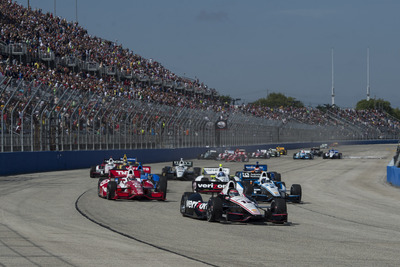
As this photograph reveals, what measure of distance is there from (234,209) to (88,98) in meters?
20.9

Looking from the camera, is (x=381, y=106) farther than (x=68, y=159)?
Yes

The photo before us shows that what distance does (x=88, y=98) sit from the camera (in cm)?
3312

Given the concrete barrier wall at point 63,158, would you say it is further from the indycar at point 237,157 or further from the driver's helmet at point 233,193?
the driver's helmet at point 233,193

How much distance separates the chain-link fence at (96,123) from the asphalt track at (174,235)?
354 inches

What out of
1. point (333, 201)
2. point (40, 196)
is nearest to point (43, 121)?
point (40, 196)

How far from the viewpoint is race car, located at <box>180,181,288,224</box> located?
1320 centimetres

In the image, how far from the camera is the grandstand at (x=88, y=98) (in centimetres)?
2908

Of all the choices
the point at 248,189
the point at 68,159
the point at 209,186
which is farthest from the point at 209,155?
the point at 248,189

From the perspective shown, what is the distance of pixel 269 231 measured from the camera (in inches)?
482

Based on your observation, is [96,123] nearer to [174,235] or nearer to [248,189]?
[248,189]

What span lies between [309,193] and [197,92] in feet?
157

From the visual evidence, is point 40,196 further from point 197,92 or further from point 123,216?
point 197,92

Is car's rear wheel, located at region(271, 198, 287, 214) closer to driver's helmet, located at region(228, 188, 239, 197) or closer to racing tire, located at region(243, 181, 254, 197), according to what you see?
driver's helmet, located at region(228, 188, 239, 197)

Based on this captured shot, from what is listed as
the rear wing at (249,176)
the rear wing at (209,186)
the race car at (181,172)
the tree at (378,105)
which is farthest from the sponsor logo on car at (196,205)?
the tree at (378,105)
